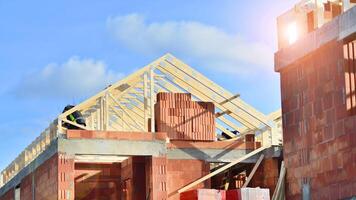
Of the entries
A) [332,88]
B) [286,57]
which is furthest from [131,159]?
[332,88]

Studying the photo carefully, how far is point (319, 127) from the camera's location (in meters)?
27.2

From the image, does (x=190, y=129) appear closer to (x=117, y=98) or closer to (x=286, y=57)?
(x=117, y=98)

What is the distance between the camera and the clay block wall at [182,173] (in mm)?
32438

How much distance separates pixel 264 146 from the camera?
33656 millimetres

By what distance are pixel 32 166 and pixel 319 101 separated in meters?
13.8

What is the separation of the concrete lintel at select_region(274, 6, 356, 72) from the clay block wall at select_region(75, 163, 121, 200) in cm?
899

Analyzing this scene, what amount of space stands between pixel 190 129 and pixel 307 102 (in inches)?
271

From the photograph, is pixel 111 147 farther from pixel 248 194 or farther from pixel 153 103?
pixel 248 194

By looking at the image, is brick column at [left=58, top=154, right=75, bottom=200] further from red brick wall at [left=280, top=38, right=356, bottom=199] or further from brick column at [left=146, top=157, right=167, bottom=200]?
red brick wall at [left=280, top=38, right=356, bottom=199]

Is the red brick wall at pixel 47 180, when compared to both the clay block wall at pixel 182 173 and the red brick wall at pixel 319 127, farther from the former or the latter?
the red brick wall at pixel 319 127

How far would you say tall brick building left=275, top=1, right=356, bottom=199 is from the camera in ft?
84.2

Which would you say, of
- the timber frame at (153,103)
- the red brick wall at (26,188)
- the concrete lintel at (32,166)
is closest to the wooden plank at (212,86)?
the timber frame at (153,103)

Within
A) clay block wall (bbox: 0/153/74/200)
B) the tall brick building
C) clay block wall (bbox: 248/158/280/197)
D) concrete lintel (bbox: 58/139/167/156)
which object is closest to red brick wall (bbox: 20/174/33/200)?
clay block wall (bbox: 0/153/74/200)

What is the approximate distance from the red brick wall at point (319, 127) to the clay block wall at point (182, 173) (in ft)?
15.0
